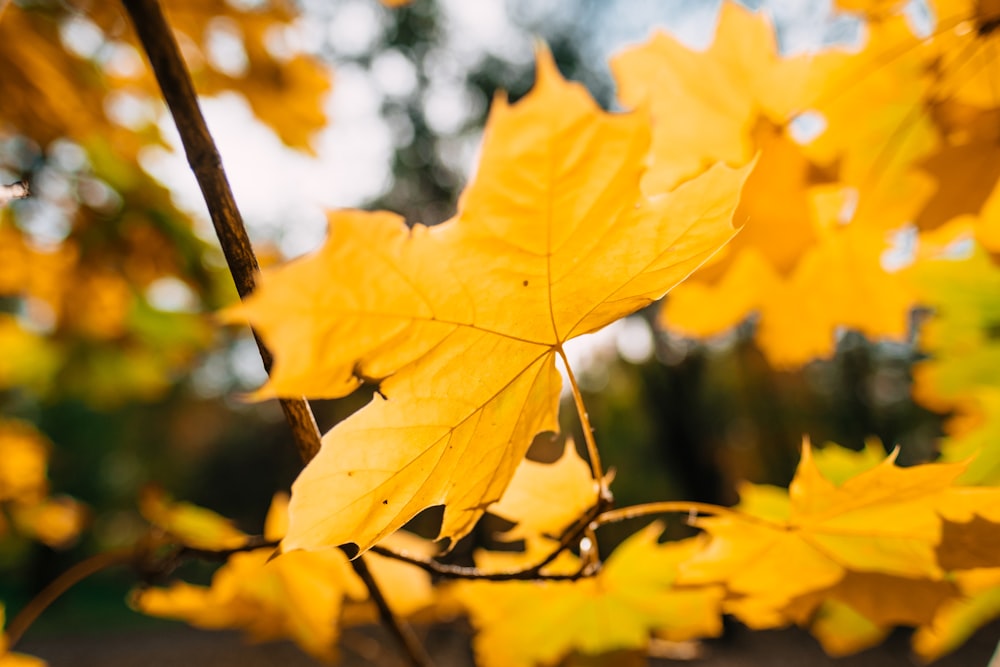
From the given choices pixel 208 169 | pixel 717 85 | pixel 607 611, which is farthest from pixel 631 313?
pixel 717 85

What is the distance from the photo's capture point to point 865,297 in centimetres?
102

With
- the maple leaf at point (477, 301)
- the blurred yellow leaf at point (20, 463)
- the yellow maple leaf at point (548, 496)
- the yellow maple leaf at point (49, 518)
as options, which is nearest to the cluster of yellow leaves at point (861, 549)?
the yellow maple leaf at point (548, 496)

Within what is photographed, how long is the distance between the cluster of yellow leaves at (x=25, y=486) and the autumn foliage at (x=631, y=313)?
2.01 m

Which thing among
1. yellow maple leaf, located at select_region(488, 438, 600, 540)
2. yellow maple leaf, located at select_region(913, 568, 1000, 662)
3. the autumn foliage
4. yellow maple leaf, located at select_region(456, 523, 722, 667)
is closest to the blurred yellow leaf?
the autumn foliage

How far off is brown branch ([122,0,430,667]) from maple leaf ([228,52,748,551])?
6 cm

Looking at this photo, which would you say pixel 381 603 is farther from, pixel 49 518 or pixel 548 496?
pixel 49 518

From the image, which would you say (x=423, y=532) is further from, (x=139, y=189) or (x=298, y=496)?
(x=298, y=496)

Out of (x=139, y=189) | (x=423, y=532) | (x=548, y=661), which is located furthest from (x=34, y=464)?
(x=423, y=532)

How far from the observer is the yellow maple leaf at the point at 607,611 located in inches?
27.9

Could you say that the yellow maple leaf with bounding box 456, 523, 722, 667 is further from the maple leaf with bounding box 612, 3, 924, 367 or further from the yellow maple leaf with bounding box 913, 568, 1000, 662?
the maple leaf with bounding box 612, 3, 924, 367

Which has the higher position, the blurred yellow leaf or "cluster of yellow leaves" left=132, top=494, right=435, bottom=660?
the blurred yellow leaf

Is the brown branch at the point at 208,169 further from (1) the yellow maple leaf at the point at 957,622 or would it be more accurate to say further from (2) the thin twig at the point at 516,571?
(1) the yellow maple leaf at the point at 957,622

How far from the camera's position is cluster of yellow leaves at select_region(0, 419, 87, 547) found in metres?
2.68

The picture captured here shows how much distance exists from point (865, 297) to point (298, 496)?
1024mm
